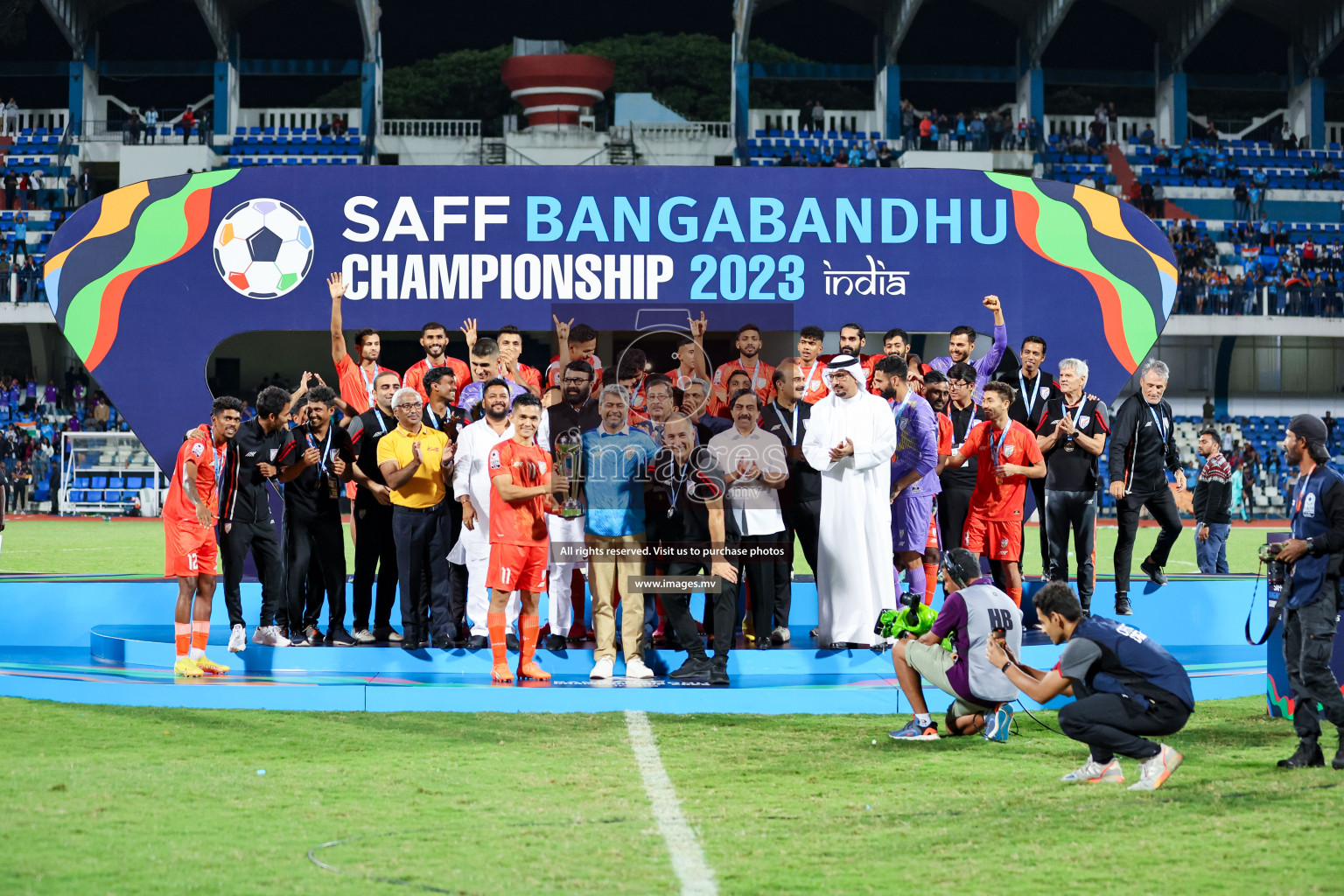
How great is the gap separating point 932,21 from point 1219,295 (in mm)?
14210

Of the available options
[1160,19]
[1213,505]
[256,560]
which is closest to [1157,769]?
[256,560]

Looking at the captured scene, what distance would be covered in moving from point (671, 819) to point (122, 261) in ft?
27.2

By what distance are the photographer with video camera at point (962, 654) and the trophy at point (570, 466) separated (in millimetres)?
2300

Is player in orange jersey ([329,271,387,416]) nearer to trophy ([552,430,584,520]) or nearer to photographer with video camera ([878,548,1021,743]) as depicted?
trophy ([552,430,584,520])

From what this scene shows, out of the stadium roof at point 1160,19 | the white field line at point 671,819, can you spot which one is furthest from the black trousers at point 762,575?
the stadium roof at point 1160,19

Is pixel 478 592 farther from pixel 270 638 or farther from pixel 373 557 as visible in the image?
pixel 270 638

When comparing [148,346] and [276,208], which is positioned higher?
[276,208]

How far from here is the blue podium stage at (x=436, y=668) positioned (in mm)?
8406

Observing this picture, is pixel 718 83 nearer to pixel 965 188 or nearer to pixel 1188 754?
pixel 965 188

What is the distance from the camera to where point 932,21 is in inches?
1692

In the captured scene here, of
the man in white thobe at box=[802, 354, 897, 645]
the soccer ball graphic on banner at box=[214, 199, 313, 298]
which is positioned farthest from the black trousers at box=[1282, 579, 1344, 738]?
the soccer ball graphic on banner at box=[214, 199, 313, 298]

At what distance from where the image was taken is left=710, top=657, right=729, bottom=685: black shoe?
8.76 meters

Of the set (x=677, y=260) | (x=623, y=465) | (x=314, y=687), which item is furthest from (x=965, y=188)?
(x=314, y=687)

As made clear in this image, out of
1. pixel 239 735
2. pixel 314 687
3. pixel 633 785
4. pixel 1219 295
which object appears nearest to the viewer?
pixel 633 785
